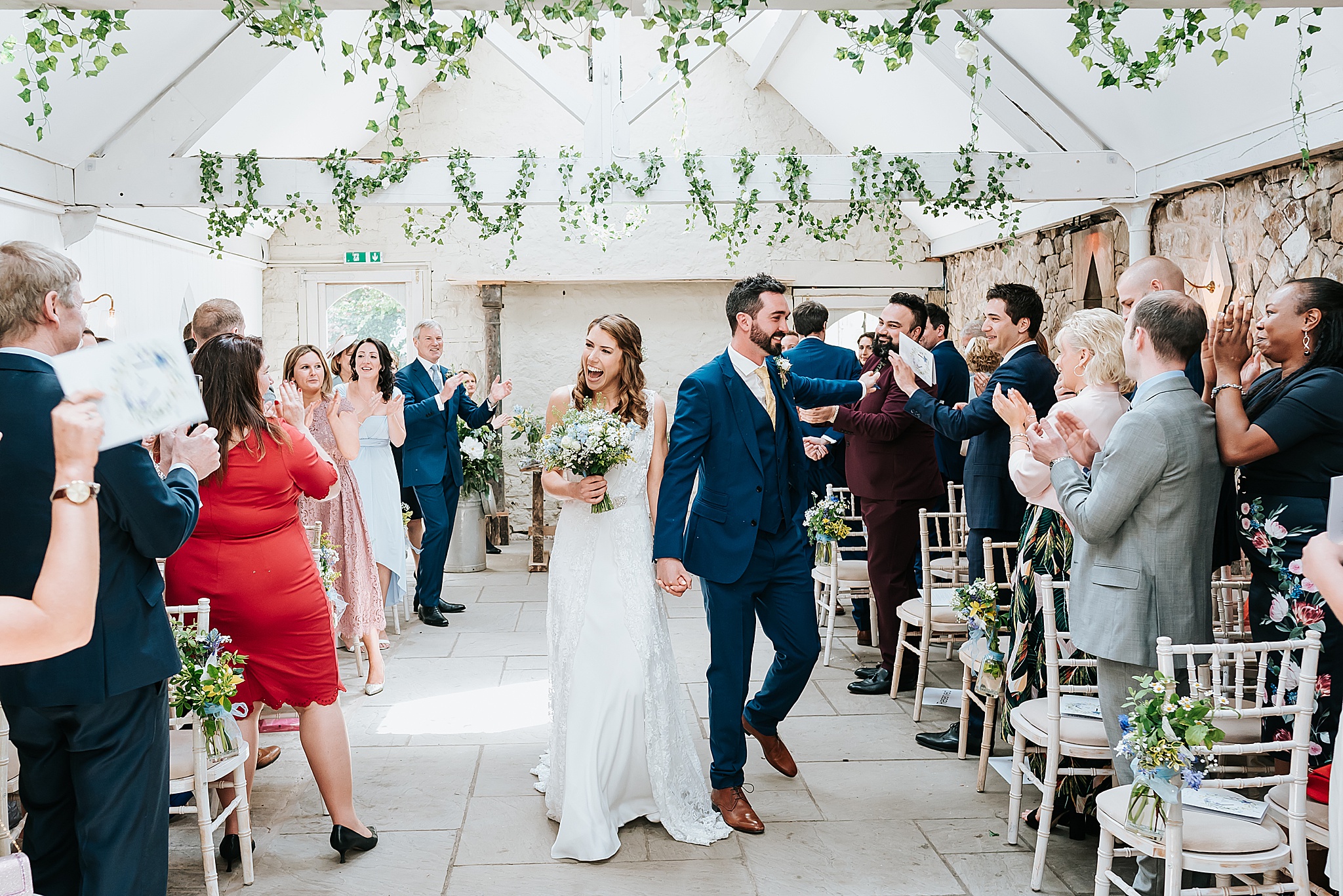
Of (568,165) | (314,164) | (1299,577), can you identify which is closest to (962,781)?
(1299,577)

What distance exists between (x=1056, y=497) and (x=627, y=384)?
1.60m

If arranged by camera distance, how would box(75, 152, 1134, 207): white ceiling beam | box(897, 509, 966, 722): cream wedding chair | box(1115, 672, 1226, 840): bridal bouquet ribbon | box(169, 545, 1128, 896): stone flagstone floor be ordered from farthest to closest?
box(75, 152, 1134, 207): white ceiling beam
box(897, 509, 966, 722): cream wedding chair
box(169, 545, 1128, 896): stone flagstone floor
box(1115, 672, 1226, 840): bridal bouquet ribbon

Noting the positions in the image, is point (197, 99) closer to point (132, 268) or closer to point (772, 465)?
point (132, 268)

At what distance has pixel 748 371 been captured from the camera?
3.79m

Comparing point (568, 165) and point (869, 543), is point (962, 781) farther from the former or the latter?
point (568, 165)

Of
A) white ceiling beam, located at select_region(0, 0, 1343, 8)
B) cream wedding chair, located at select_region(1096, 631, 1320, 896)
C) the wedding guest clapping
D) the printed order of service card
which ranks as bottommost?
cream wedding chair, located at select_region(1096, 631, 1320, 896)

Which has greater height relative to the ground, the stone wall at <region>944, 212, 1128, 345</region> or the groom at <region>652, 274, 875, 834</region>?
the stone wall at <region>944, 212, 1128, 345</region>

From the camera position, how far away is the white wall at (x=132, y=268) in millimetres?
5914

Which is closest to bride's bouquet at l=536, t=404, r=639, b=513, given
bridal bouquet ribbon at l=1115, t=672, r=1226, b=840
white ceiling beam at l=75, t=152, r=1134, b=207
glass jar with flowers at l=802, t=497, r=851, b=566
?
bridal bouquet ribbon at l=1115, t=672, r=1226, b=840

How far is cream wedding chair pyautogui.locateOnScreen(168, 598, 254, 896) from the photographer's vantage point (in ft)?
10.1

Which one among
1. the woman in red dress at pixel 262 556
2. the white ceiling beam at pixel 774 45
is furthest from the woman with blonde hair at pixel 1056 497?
the white ceiling beam at pixel 774 45

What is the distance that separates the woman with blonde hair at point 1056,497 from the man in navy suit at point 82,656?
2.46 m

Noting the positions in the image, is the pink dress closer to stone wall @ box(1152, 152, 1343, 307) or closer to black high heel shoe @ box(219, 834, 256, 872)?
black high heel shoe @ box(219, 834, 256, 872)

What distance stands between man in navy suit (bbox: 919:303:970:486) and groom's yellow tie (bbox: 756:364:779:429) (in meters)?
1.32
